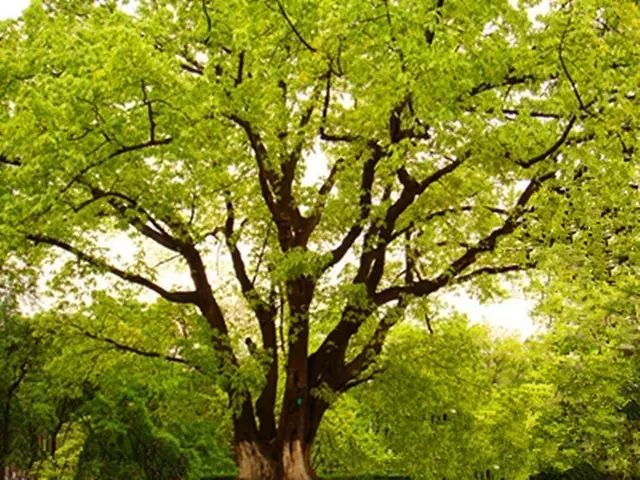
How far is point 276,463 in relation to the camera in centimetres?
1753

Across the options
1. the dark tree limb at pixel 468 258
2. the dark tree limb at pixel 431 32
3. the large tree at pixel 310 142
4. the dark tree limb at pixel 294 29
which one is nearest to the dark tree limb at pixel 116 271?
the large tree at pixel 310 142

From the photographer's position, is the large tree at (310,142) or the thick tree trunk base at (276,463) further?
the thick tree trunk base at (276,463)

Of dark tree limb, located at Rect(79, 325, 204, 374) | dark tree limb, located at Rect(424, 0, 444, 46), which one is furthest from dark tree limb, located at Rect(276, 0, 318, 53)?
dark tree limb, located at Rect(79, 325, 204, 374)

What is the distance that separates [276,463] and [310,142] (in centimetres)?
654

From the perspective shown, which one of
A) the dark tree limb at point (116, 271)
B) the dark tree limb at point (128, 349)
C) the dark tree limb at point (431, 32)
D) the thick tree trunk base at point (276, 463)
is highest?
the dark tree limb at point (431, 32)

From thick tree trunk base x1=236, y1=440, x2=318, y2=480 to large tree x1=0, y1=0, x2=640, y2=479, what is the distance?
4 cm

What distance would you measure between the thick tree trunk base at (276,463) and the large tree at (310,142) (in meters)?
0.04

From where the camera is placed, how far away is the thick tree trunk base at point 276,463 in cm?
1717

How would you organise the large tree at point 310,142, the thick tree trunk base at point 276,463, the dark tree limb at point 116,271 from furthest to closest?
the thick tree trunk base at point 276,463 → the dark tree limb at point 116,271 → the large tree at point 310,142

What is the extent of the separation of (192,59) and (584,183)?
25.7 ft

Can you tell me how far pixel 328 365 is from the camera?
58.3ft

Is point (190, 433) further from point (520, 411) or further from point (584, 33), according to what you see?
point (584, 33)

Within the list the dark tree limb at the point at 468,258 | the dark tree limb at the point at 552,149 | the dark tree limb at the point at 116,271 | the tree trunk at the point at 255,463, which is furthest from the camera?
the tree trunk at the point at 255,463

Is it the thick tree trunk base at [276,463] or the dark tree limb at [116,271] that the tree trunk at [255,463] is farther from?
the dark tree limb at [116,271]
